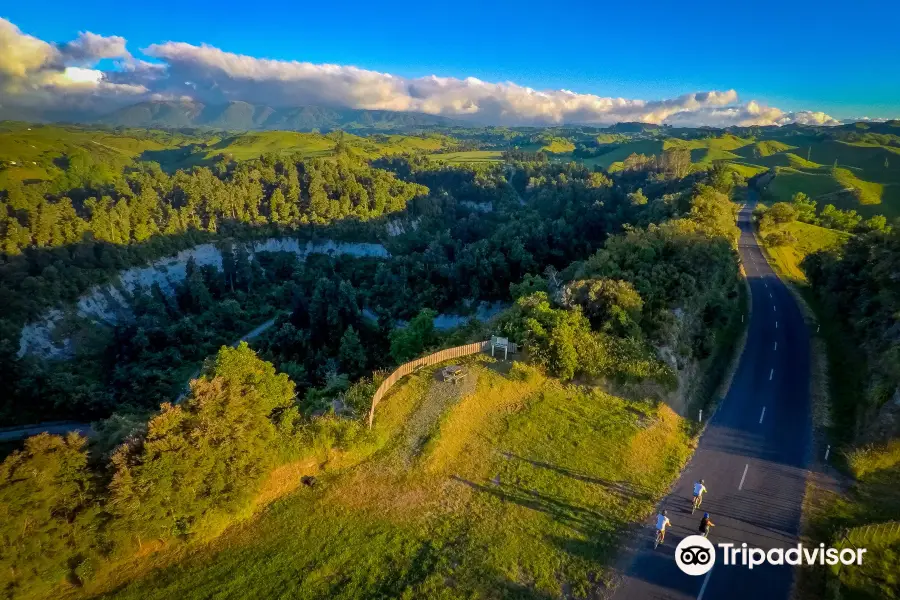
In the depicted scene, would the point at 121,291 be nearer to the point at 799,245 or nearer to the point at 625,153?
the point at 799,245

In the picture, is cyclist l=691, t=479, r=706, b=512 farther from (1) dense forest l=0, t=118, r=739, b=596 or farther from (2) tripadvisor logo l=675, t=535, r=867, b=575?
(1) dense forest l=0, t=118, r=739, b=596

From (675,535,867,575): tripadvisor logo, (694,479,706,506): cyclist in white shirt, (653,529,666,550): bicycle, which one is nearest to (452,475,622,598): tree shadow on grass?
(653,529,666,550): bicycle

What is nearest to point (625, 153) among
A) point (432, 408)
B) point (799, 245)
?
point (799, 245)

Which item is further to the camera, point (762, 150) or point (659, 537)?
point (762, 150)

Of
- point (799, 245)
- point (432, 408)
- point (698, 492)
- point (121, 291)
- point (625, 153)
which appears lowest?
point (121, 291)

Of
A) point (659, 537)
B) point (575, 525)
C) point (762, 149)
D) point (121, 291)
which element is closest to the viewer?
point (659, 537)

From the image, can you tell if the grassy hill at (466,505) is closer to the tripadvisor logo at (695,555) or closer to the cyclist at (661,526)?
the cyclist at (661,526)

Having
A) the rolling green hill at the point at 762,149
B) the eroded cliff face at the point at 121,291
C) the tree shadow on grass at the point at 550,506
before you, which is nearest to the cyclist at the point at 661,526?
the tree shadow on grass at the point at 550,506
